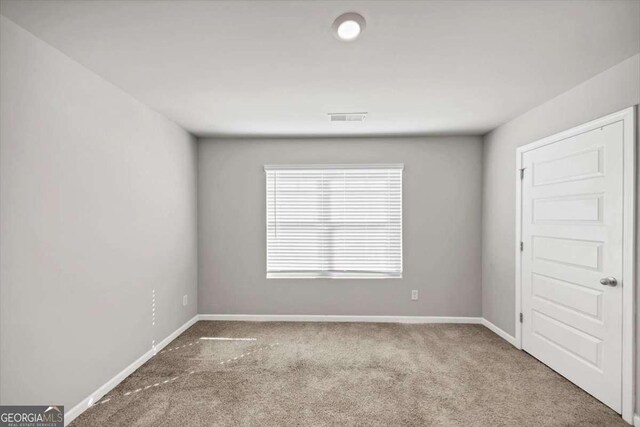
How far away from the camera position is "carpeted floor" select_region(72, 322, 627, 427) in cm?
228

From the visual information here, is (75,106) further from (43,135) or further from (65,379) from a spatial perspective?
(65,379)

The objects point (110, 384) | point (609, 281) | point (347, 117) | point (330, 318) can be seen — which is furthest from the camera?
point (330, 318)

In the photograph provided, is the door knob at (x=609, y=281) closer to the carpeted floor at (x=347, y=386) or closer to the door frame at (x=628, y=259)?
the door frame at (x=628, y=259)

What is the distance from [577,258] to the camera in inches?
105

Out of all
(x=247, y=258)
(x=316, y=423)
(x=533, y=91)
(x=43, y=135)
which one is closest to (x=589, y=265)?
(x=533, y=91)

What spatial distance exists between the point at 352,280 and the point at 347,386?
5.91 ft

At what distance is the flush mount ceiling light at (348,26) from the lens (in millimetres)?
1745

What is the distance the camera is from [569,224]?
8.98 ft

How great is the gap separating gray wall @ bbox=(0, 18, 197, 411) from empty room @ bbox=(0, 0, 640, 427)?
0.06 ft

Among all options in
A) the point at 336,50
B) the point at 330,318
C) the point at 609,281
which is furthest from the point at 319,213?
the point at 609,281

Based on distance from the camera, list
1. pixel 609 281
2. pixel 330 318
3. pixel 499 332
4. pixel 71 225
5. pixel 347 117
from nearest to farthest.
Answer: pixel 71 225
pixel 609 281
pixel 347 117
pixel 499 332
pixel 330 318

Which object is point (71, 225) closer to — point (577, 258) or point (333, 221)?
point (333, 221)

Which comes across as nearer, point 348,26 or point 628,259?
point 348,26

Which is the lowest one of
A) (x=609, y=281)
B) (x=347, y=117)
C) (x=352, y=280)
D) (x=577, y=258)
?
(x=352, y=280)
